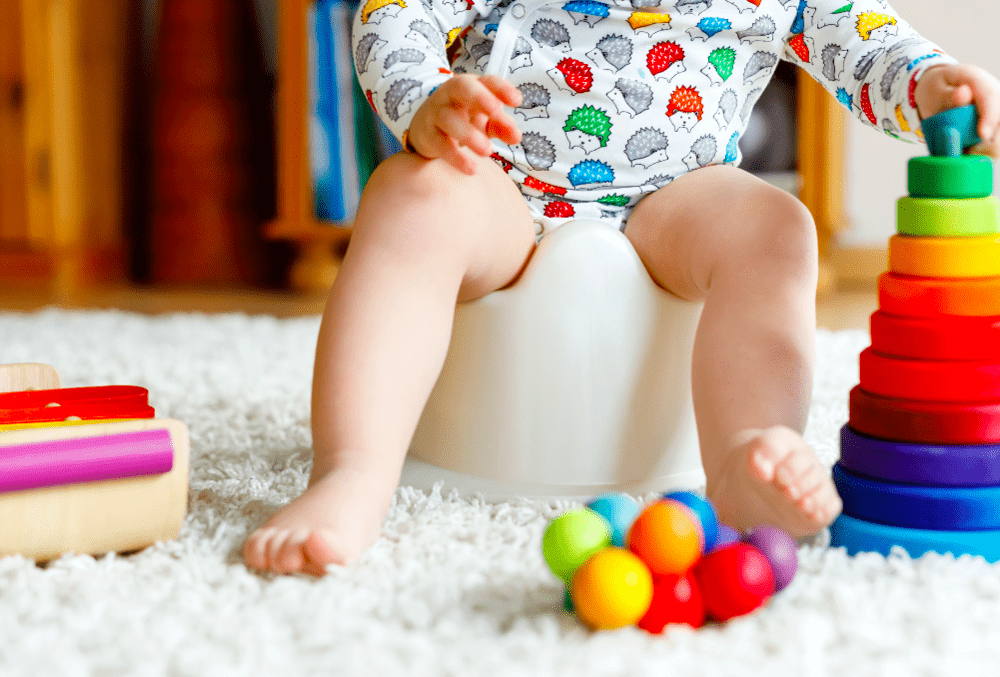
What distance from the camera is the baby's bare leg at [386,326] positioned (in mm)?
602

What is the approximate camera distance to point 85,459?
1.84 ft

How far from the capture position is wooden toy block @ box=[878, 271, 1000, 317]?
549 millimetres

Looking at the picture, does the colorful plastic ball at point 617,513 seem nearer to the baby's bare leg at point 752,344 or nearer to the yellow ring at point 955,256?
the baby's bare leg at point 752,344

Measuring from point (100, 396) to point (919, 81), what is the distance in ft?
1.88

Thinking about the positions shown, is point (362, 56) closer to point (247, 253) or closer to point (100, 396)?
point (100, 396)

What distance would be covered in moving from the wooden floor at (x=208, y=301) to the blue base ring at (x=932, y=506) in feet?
3.67

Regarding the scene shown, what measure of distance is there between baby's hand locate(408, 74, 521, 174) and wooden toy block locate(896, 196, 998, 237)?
0.23 m

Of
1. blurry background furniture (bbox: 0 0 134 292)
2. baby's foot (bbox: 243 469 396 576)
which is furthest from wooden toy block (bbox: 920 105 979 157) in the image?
blurry background furniture (bbox: 0 0 134 292)

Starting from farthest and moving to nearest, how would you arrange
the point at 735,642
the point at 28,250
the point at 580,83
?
the point at 28,250
the point at 580,83
the point at 735,642

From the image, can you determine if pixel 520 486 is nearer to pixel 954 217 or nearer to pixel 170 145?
pixel 954 217

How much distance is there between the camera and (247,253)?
229 cm

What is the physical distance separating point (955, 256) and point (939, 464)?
11 cm

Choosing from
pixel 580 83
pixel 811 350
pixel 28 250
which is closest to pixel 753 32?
pixel 580 83

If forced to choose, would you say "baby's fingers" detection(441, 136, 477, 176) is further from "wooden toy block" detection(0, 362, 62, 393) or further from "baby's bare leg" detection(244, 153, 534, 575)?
"wooden toy block" detection(0, 362, 62, 393)
